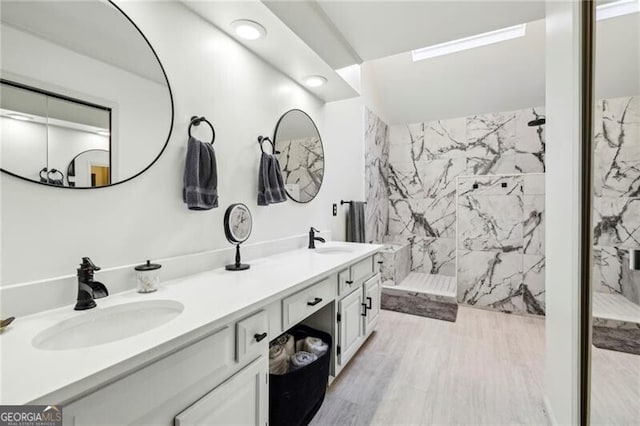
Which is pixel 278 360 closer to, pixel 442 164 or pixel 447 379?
pixel 447 379

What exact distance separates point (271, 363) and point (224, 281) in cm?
56

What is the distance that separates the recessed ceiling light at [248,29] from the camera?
5.10 feet

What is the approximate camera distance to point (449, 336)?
260cm

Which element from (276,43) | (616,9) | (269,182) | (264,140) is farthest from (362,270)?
(616,9)

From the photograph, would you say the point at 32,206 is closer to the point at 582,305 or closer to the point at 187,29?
the point at 187,29

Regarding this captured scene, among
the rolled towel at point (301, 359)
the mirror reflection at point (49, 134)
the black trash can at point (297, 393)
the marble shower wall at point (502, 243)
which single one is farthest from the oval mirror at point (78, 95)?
the marble shower wall at point (502, 243)

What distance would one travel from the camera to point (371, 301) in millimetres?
2248

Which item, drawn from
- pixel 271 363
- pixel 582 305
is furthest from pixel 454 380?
pixel 271 363

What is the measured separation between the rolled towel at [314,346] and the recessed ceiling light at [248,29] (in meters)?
1.83

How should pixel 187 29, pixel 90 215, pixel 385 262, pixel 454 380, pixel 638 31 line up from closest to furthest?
pixel 638 31, pixel 90 215, pixel 187 29, pixel 454 380, pixel 385 262

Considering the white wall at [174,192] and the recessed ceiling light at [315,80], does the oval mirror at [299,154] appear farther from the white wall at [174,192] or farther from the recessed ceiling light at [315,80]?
the recessed ceiling light at [315,80]

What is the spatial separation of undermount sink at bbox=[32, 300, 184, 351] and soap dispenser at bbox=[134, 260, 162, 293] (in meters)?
0.12

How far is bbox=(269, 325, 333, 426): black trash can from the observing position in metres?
1.22

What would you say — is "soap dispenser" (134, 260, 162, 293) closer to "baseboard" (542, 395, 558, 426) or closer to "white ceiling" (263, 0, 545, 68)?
"white ceiling" (263, 0, 545, 68)
